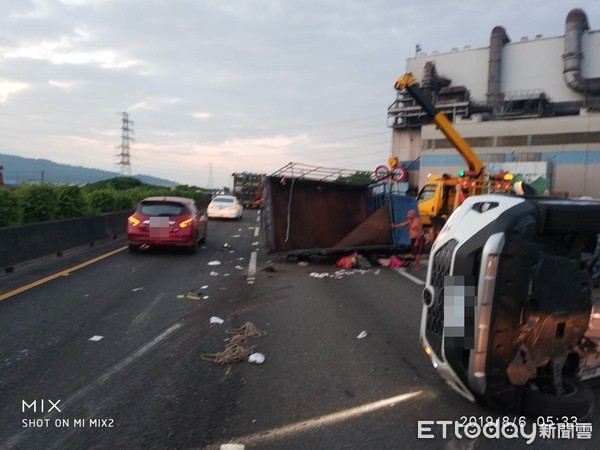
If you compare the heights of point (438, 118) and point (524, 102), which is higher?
point (524, 102)

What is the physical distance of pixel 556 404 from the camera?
3.76 m

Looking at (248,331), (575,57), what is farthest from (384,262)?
(575,57)

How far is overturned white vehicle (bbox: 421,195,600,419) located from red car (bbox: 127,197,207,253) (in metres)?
11.0

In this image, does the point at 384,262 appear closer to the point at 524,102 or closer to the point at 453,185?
the point at 453,185

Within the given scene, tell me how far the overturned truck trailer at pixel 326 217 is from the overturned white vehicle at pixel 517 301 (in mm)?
9117

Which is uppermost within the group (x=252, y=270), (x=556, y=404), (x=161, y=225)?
(x=161, y=225)

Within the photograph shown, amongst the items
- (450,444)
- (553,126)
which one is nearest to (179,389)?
(450,444)

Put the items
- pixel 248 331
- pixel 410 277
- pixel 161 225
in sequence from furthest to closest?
pixel 161 225
pixel 410 277
pixel 248 331

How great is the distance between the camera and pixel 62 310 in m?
7.50

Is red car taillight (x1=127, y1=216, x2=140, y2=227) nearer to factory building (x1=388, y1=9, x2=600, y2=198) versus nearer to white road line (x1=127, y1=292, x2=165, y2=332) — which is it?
white road line (x1=127, y1=292, x2=165, y2=332)

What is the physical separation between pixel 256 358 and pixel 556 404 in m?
2.87

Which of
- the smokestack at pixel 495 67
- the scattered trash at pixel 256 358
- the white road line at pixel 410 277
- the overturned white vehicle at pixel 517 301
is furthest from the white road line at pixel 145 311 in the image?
the smokestack at pixel 495 67

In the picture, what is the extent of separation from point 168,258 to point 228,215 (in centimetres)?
1683

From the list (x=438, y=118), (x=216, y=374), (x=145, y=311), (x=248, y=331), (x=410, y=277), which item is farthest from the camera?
(x=438, y=118)
